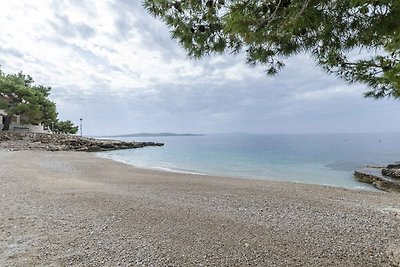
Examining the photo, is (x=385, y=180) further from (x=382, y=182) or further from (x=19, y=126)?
(x=19, y=126)

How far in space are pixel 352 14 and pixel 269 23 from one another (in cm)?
82

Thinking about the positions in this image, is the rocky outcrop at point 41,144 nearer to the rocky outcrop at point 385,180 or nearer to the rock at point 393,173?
the rocky outcrop at point 385,180

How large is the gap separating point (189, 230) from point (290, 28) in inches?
139

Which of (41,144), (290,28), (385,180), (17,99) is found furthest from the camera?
Answer: (17,99)

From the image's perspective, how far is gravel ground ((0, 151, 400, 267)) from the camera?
3447 millimetres

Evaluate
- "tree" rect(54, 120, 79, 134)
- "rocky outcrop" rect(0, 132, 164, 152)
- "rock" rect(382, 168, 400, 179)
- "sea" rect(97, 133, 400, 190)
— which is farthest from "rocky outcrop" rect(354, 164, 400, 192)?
"tree" rect(54, 120, 79, 134)

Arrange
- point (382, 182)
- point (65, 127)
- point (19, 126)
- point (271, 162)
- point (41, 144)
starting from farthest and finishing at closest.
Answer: point (65, 127), point (19, 126), point (41, 144), point (271, 162), point (382, 182)

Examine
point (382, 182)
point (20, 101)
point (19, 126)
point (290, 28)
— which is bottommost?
point (382, 182)

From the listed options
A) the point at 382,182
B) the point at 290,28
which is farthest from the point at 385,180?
the point at 290,28

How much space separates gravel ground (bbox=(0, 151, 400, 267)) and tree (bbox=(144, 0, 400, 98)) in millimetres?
2544

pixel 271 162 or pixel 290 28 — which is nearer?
pixel 290 28

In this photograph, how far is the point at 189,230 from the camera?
14.6ft

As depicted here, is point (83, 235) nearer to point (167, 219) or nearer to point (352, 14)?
point (167, 219)

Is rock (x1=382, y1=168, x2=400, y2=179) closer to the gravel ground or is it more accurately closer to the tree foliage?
the gravel ground
